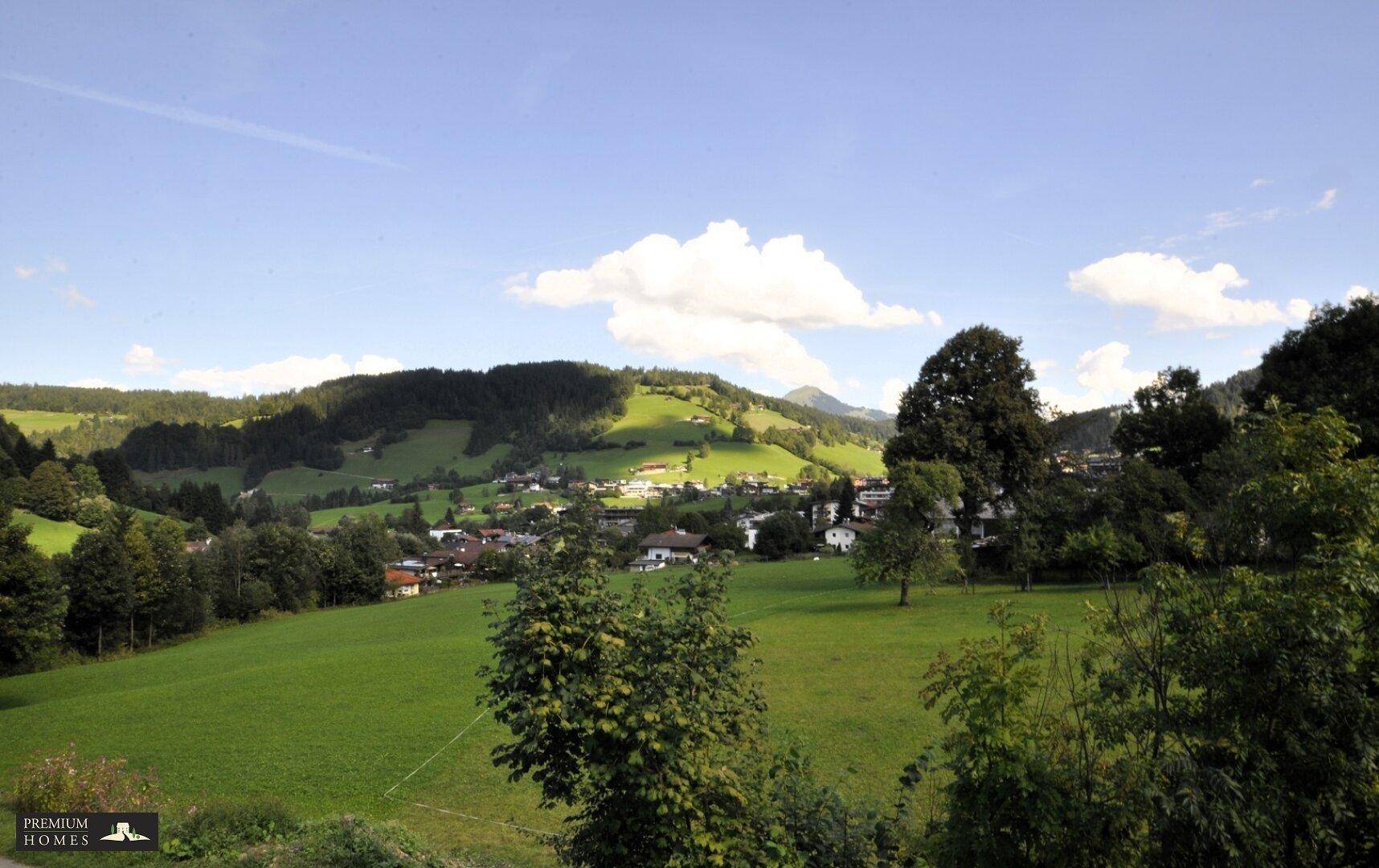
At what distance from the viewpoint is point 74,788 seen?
1302 cm

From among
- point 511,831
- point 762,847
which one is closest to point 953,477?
point 511,831

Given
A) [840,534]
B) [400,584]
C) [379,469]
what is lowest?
[400,584]

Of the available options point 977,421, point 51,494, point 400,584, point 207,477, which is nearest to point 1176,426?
point 977,421

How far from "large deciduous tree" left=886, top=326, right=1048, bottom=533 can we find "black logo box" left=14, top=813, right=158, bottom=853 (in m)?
33.3

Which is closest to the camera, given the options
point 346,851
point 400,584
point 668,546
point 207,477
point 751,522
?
point 346,851

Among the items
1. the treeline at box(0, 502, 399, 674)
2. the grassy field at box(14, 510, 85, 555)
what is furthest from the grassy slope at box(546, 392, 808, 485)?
the grassy field at box(14, 510, 85, 555)

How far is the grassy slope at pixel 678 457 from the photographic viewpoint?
15912 centimetres

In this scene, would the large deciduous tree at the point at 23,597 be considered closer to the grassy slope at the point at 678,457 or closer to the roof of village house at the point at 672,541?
the roof of village house at the point at 672,541

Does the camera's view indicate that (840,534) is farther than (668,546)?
Yes

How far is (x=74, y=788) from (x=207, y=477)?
617 feet

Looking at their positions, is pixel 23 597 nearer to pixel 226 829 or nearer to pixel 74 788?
pixel 74 788

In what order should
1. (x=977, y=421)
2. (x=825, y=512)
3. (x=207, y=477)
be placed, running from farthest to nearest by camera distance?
(x=207, y=477)
(x=825, y=512)
(x=977, y=421)

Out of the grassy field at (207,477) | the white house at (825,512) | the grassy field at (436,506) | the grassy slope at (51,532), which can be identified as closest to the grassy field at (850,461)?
the white house at (825,512)

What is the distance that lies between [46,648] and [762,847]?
166 ft
